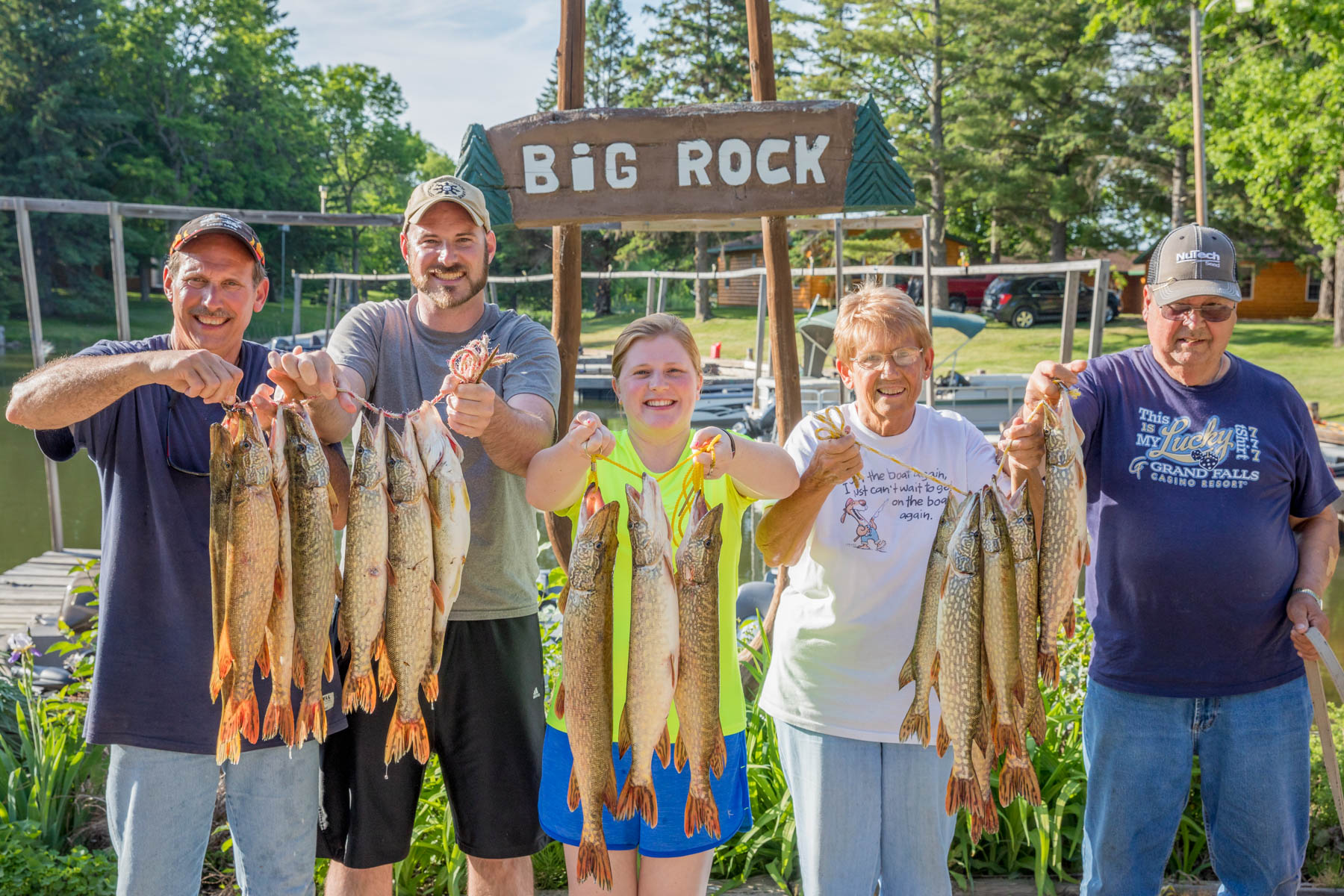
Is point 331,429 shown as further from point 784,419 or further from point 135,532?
point 784,419

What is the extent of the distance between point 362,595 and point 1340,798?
3.54m

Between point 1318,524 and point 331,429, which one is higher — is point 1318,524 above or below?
below

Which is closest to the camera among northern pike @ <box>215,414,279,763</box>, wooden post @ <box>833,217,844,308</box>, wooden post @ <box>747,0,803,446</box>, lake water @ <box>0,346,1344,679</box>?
northern pike @ <box>215,414,279,763</box>

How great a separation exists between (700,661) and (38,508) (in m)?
17.7

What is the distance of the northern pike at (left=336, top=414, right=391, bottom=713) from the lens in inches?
101

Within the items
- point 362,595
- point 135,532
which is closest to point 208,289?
point 135,532

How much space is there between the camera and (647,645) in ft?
8.56

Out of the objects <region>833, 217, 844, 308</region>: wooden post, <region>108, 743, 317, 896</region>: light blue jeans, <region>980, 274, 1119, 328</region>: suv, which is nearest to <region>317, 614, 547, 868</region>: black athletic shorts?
<region>108, 743, 317, 896</region>: light blue jeans

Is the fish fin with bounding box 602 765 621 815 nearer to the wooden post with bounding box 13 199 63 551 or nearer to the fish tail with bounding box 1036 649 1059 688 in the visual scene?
the fish tail with bounding box 1036 649 1059 688

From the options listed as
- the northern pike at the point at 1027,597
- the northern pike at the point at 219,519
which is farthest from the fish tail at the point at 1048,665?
the northern pike at the point at 219,519

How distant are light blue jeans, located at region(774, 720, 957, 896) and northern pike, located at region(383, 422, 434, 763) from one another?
4.26 ft

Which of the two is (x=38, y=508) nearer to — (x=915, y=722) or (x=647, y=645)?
(x=647, y=645)

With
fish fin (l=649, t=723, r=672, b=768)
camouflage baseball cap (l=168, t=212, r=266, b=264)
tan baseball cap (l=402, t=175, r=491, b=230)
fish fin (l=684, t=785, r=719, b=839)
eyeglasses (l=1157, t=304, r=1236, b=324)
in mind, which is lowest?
fish fin (l=684, t=785, r=719, b=839)

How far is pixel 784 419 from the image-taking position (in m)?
5.08
